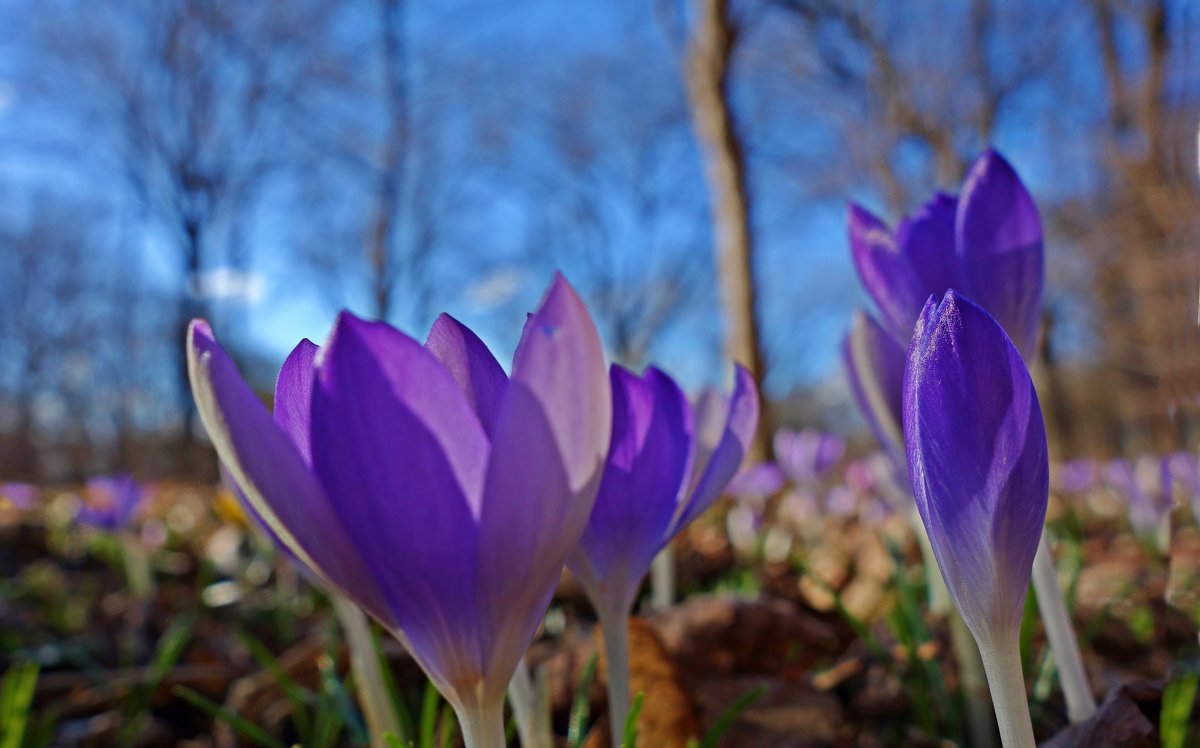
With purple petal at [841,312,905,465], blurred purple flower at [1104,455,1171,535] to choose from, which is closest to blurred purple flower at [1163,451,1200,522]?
blurred purple flower at [1104,455,1171,535]

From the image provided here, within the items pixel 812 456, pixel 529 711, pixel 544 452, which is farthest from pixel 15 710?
pixel 812 456

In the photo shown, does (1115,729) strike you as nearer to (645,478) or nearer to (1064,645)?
(1064,645)

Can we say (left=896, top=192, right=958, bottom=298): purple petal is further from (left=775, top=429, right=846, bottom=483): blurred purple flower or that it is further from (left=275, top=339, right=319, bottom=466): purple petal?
(left=775, top=429, right=846, bottom=483): blurred purple flower

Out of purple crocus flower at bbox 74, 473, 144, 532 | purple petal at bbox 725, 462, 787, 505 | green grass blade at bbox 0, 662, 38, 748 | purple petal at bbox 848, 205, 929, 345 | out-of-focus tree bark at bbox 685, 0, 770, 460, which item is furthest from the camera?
out-of-focus tree bark at bbox 685, 0, 770, 460

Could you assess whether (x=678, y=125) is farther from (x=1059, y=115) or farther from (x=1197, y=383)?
(x=1197, y=383)

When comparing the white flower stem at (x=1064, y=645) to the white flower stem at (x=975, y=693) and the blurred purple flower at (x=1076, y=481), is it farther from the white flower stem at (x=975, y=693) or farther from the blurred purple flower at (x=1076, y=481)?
the blurred purple flower at (x=1076, y=481)

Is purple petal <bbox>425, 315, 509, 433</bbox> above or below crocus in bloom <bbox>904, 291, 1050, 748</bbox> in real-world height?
above
